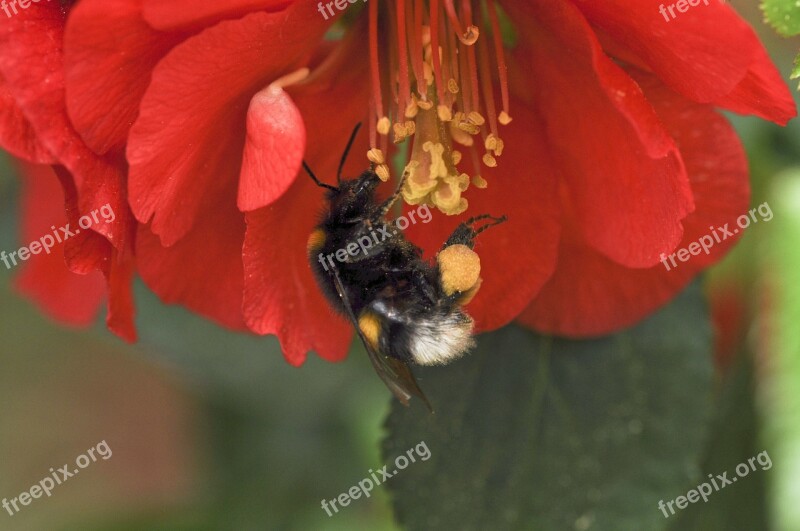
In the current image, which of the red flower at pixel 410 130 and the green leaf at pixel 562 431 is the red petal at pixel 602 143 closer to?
the red flower at pixel 410 130

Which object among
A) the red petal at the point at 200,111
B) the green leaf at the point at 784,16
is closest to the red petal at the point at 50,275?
the red petal at the point at 200,111

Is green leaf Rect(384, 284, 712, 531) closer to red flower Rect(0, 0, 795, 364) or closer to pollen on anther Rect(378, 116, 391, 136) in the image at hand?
red flower Rect(0, 0, 795, 364)

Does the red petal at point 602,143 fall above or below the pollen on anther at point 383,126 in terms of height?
below

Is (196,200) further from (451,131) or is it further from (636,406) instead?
(636,406)

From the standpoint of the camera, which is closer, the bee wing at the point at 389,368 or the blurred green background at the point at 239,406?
the bee wing at the point at 389,368

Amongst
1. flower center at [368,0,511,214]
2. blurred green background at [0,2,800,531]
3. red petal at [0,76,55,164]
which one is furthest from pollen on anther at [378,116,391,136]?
blurred green background at [0,2,800,531]

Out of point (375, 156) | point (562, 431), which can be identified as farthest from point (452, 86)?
point (562, 431)
